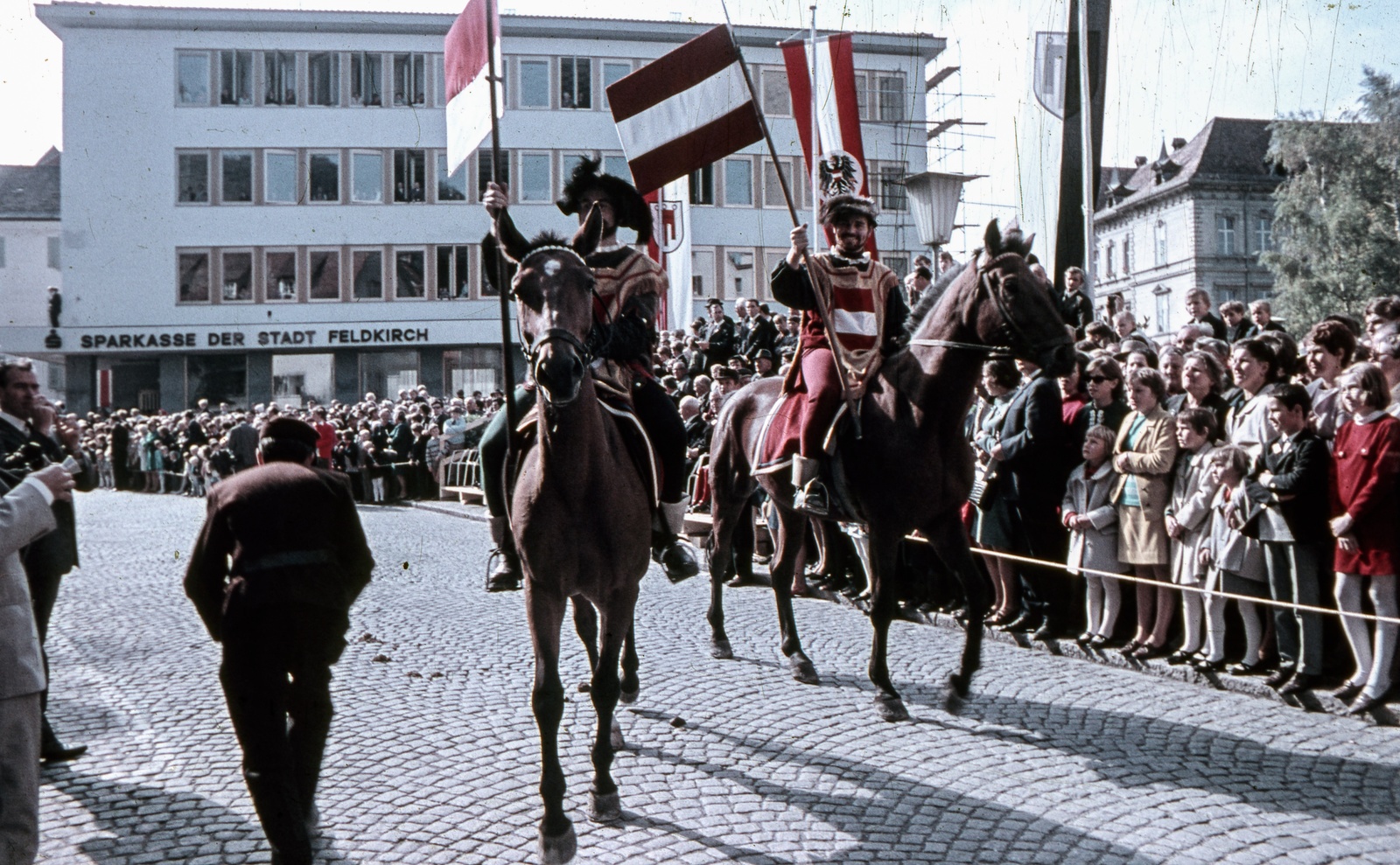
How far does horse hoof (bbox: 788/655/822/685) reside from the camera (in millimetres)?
8750

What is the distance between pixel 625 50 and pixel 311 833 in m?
43.7

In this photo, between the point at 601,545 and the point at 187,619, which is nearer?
the point at 601,545

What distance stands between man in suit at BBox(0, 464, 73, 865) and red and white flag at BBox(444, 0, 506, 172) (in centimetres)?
287

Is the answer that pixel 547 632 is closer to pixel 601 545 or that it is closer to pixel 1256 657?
pixel 601 545

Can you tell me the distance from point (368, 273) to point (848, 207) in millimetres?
40404

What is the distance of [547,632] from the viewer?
6.01 m

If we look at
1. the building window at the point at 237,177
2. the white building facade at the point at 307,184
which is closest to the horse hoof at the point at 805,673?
the white building facade at the point at 307,184

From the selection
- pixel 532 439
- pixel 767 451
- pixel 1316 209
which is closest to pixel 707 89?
pixel 767 451

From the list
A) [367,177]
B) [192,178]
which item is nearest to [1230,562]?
[367,177]

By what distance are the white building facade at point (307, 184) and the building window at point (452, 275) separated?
0.08 m

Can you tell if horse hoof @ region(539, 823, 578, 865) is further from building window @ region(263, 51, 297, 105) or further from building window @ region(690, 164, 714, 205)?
building window @ region(263, 51, 297, 105)

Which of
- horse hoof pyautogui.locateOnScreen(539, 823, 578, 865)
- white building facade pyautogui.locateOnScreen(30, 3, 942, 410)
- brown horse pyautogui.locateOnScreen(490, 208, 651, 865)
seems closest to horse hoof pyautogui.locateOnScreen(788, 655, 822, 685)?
brown horse pyautogui.locateOnScreen(490, 208, 651, 865)

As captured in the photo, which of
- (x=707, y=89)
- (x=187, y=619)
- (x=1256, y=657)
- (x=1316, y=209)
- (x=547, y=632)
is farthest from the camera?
(x=1316, y=209)

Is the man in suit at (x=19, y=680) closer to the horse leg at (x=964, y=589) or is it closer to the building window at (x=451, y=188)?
the horse leg at (x=964, y=589)
